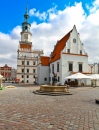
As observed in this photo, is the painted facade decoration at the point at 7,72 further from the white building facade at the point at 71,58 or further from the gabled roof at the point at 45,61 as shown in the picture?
the white building facade at the point at 71,58

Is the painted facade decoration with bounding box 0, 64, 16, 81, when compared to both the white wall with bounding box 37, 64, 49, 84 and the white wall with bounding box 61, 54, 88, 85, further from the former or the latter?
the white wall with bounding box 61, 54, 88, 85

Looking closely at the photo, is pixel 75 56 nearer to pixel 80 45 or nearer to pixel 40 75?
pixel 80 45

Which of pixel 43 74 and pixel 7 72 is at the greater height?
pixel 7 72

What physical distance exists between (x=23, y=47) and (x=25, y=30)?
926 cm

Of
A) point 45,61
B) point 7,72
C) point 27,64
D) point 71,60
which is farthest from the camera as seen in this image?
point 7,72

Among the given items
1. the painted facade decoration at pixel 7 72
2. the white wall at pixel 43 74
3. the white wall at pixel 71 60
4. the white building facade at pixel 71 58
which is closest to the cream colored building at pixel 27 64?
the white wall at pixel 43 74

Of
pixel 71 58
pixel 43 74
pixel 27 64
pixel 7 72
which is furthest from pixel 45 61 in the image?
pixel 7 72

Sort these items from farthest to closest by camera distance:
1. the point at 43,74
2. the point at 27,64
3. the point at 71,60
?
the point at 27,64, the point at 43,74, the point at 71,60

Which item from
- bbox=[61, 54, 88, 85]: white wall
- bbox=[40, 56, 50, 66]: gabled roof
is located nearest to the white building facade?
bbox=[61, 54, 88, 85]: white wall

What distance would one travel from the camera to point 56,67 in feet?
130

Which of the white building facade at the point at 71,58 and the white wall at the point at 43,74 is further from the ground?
the white building facade at the point at 71,58

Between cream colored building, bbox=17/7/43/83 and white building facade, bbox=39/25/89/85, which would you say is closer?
white building facade, bbox=39/25/89/85

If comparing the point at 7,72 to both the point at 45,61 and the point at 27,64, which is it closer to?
the point at 27,64

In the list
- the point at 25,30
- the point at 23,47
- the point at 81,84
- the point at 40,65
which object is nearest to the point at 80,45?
the point at 81,84
